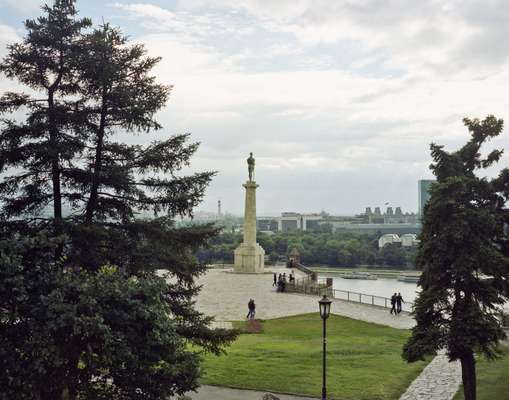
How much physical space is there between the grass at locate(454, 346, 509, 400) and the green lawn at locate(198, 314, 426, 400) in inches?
76.6

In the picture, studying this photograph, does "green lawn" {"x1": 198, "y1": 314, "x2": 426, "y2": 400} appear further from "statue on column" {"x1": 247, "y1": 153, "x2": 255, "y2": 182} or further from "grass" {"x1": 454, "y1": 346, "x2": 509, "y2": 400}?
"statue on column" {"x1": 247, "y1": 153, "x2": 255, "y2": 182}

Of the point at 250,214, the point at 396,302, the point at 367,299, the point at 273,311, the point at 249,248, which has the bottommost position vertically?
the point at 367,299

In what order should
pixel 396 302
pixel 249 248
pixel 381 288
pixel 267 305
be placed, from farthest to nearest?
1. pixel 381 288
2. pixel 249 248
3. pixel 267 305
4. pixel 396 302

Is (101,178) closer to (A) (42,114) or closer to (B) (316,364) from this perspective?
(A) (42,114)

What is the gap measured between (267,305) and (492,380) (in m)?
17.7

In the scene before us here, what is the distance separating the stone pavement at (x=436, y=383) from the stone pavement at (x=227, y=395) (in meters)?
3.28

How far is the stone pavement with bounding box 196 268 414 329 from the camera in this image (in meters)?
29.9

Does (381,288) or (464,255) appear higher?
(464,255)

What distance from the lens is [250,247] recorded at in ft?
184

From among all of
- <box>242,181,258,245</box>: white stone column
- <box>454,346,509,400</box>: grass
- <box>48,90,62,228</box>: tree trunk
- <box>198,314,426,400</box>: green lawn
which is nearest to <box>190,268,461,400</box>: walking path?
<box>198,314,426,400</box>: green lawn

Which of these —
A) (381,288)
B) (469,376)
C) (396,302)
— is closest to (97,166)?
(469,376)

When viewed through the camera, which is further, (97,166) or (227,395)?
(227,395)

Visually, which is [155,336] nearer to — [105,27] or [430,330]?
[105,27]

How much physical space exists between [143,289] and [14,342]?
2.18m
